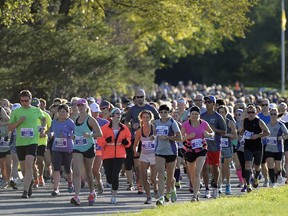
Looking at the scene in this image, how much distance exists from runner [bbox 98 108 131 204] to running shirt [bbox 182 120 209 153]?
116 cm

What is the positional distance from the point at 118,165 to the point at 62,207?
4.71 ft

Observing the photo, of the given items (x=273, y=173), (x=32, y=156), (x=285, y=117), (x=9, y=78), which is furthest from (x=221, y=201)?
(x=9, y=78)

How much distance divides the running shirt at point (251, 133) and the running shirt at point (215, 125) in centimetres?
114

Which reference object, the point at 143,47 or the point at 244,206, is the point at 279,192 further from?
the point at 143,47

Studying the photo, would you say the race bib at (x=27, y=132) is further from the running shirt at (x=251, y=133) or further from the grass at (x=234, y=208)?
the running shirt at (x=251, y=133)

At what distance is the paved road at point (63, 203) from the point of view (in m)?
17.8

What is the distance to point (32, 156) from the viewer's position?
20.1 metres

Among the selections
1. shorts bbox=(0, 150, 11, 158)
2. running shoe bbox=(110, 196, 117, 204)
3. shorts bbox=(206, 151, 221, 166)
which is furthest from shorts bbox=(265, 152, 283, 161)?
shorts bbox=(0, 150, 11, 158)

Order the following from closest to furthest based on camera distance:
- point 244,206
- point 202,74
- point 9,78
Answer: point 244,206 < point 9,78 < point 202,74

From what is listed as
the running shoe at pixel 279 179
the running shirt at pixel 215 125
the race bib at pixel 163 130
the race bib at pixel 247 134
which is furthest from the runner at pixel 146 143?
the running shoe at pixel 279 179

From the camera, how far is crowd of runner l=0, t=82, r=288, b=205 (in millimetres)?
18906

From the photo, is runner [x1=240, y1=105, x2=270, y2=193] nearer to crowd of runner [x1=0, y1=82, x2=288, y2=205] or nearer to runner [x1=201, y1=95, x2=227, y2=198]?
crowd of runner [x1=0, y1=82, x2=288, y2=205]

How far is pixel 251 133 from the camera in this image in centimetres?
2158

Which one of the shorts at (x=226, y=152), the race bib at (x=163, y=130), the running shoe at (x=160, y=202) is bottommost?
the running shoe at (x=160, y=202)
